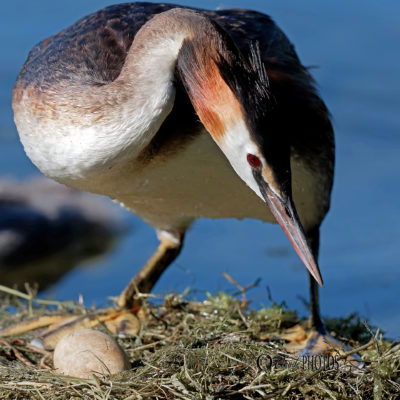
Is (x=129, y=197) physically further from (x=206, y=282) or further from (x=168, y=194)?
(x=206, y=282)

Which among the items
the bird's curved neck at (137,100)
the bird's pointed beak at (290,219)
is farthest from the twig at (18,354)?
the bird's pointed beak at (290,219)

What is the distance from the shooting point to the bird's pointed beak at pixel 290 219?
10.4ft

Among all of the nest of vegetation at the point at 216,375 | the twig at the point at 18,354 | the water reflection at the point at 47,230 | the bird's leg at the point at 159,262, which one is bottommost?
the water reflection at the point at 47,230

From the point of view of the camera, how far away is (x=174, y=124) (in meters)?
3.55

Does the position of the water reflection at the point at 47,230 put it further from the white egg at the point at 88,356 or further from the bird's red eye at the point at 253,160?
the bird's red eye at the point at 253,160

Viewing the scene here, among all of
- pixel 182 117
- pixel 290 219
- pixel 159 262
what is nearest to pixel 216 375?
pixel 290 219

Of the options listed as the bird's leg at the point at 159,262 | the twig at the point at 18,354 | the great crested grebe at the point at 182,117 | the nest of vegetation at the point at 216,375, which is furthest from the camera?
the bird's leg at the point at 159,262

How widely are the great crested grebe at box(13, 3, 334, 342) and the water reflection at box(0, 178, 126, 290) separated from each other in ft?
9.67

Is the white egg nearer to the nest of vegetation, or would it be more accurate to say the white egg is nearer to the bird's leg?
the nest of vegetation

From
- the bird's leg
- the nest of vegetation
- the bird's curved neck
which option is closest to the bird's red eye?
the bird's curved neck

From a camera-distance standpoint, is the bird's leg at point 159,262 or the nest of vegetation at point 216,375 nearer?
the nest of vegetation at point 216,375

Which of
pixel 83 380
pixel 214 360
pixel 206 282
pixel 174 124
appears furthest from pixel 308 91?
pixel 206 282

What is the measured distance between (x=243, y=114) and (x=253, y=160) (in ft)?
0.60

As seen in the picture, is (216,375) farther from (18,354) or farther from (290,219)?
(18,354)
